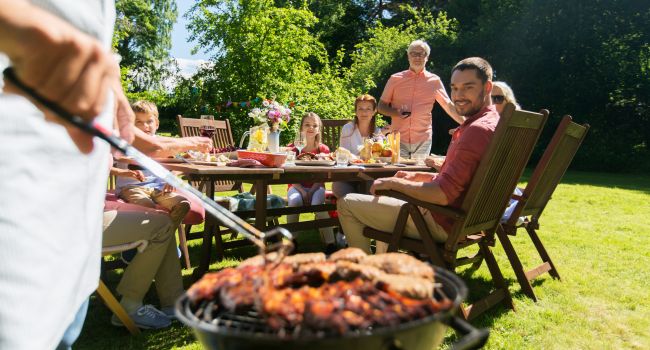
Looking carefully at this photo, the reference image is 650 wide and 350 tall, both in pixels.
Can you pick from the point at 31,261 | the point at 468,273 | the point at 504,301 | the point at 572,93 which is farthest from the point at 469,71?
the point at 572,93

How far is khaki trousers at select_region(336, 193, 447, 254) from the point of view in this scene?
330 cm

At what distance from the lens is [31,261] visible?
3.75ft

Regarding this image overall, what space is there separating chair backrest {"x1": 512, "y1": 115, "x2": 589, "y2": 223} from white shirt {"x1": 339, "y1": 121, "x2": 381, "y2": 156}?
7.02ft

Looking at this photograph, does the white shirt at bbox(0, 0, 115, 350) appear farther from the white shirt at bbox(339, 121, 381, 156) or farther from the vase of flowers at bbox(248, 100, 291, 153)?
the white shirt at bbox(339, 121, 381, 156)

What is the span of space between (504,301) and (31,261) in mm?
3219

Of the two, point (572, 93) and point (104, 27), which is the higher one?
point (104, 27)

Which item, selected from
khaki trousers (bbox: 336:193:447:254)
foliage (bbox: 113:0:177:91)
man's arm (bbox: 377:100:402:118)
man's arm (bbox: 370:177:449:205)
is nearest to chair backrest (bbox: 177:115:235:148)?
man's arm (bbox: 377:100:402:118)

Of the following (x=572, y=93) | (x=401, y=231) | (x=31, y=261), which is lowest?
(x=572, y=93)

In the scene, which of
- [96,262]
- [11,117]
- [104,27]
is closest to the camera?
[11,117]

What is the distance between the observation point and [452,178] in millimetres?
2961

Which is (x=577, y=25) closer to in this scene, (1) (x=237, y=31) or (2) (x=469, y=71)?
(1) (x=237, y=31)

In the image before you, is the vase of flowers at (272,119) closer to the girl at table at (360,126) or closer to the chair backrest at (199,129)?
the chair backrest at (199,129)

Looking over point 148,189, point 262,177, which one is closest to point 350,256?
point 262,177

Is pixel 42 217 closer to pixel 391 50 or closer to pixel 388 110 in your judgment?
pixel 388 110
